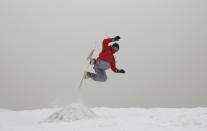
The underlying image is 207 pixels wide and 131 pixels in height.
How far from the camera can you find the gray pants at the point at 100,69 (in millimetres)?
8102

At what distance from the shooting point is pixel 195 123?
20.6ft

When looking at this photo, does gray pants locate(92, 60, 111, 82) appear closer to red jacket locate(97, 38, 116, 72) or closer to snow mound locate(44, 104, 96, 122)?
red jacket locate(97, 38, 116, 72)

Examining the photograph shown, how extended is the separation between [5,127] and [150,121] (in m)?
3.69

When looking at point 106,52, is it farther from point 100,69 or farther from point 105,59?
point 100,69

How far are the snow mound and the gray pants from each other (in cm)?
123

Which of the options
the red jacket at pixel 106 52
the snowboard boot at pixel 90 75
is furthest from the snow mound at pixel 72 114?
the red jacket at pixel 106 52

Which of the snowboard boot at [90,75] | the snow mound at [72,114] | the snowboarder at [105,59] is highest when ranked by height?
the snowboarder at [105,59]

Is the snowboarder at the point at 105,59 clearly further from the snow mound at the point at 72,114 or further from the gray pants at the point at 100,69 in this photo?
the snow mound at the point at 72,114

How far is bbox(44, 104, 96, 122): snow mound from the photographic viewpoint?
8.46 m

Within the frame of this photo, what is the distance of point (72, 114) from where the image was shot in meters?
8.66

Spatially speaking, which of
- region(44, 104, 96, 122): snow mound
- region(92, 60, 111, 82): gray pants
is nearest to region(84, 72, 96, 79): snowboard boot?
region(92, 60, 111, 82): gray pants

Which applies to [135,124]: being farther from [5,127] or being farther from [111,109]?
[111,109]

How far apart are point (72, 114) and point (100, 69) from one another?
1.62 metres

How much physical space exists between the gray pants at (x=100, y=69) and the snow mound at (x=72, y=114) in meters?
1.23
